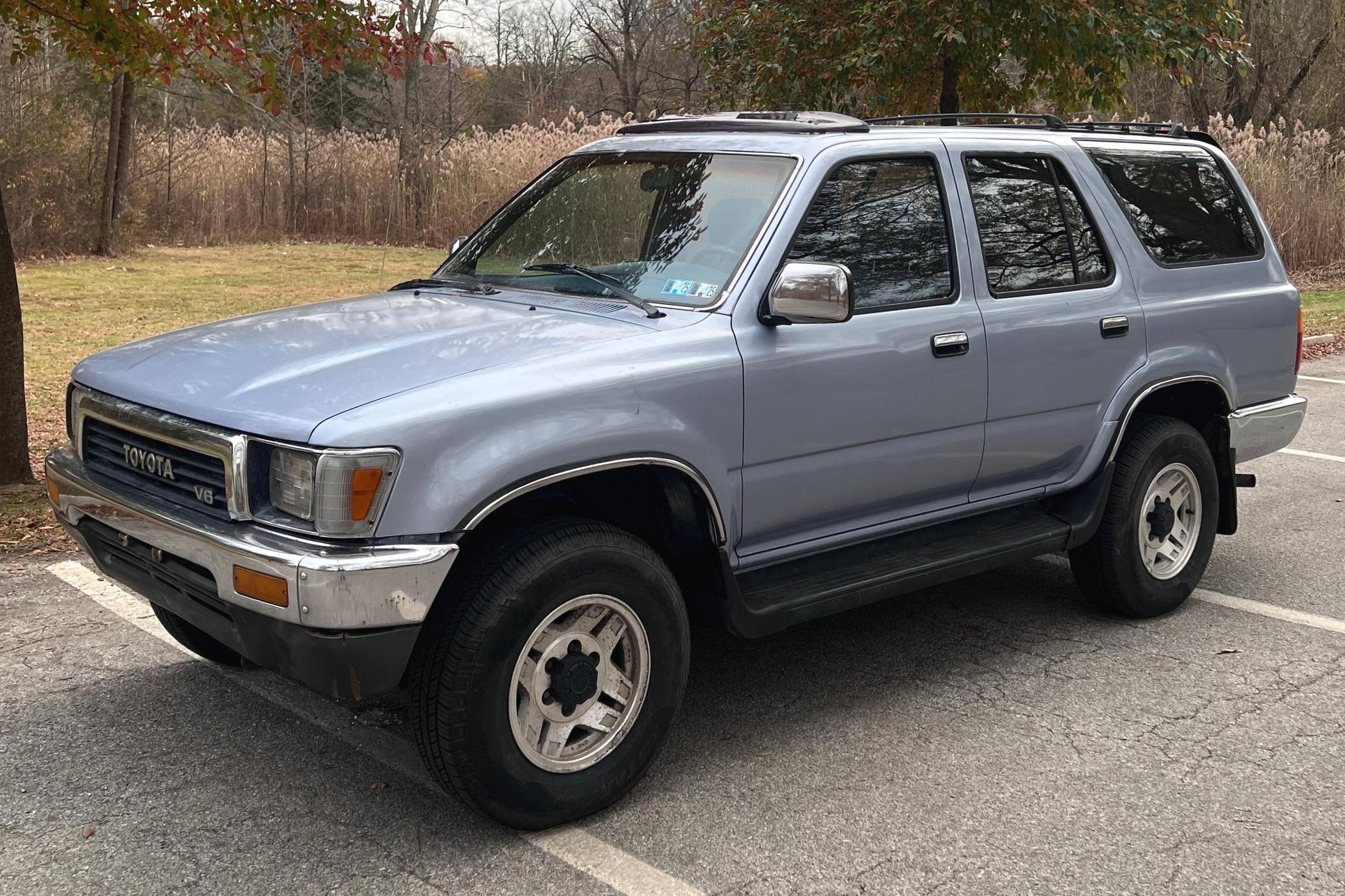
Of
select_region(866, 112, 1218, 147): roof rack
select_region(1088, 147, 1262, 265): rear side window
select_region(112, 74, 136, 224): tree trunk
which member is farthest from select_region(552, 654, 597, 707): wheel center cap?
select_region(112, 74, 136, 224): tree trunk

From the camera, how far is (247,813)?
376 cm

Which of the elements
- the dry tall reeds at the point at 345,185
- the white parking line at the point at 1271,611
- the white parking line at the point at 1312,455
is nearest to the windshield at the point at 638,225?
the white parking line at the point at 1271,611

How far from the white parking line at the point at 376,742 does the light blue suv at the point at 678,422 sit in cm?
14

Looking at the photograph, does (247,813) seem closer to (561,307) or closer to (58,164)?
(561,307)

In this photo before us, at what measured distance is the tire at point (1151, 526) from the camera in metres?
5.25

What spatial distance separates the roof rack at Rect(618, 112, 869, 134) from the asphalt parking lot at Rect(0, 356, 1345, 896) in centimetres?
201

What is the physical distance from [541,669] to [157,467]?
4.10ft

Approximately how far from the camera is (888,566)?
4445 millimetres

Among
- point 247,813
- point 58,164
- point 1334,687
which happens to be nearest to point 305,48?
point 247,813

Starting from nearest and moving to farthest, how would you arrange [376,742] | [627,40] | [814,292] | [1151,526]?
[814,292] → [376,742] → [1151,526] → [627,40]

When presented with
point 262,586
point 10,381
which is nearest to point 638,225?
point 262,586

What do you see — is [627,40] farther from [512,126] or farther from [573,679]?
[573,679]

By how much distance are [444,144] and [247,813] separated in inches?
754

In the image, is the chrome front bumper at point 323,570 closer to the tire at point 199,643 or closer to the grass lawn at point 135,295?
the tire at point 199,643
